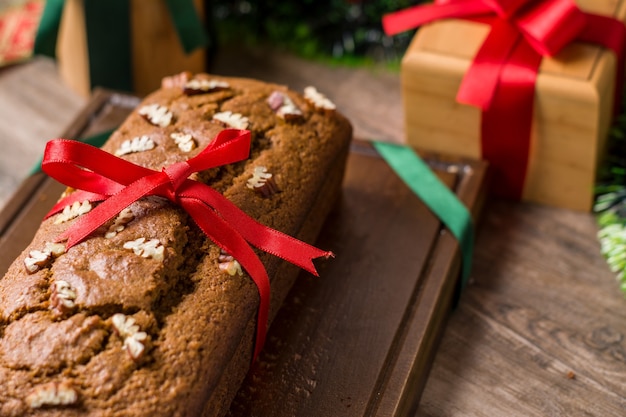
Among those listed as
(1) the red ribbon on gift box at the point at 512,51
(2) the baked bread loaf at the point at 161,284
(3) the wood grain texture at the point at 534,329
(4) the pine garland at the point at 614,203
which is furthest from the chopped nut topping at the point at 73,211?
(4) the pine garland at the point at 614,203

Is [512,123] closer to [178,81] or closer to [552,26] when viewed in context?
[552,26]

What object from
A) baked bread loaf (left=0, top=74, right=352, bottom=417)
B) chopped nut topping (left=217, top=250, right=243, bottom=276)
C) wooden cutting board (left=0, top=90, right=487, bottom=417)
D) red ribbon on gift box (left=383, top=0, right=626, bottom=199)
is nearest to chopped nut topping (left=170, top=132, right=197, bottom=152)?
baked bread loaf (left=0, top=74, right=352, bottom=417)

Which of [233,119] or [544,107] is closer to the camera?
[233,119]

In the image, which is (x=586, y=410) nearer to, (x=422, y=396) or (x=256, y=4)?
(x=422, y=396)

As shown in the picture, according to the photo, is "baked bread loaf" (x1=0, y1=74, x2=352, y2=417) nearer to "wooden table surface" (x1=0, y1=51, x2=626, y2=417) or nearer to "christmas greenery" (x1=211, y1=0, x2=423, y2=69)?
"wooden table surface" (x1=0, y1=51, x2=626, y2=417)

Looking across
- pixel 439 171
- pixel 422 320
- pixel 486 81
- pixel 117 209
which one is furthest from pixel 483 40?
pixel 117 209

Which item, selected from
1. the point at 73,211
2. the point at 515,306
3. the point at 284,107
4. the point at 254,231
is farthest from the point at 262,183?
the point at 515,306

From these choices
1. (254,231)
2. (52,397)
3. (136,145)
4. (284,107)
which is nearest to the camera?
(52,397)
